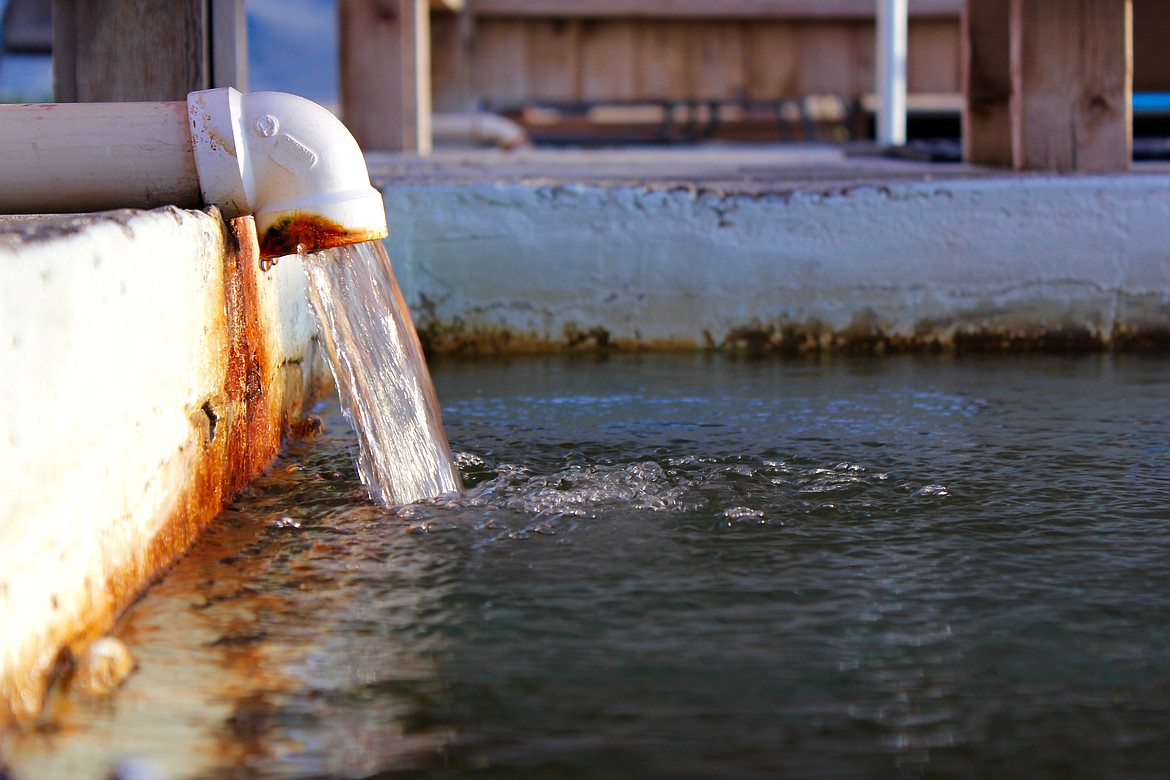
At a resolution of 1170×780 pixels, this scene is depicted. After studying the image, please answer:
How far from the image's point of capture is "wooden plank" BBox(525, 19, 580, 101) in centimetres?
1080

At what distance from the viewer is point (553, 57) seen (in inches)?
428

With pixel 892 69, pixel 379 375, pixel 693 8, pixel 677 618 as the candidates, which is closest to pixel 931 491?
pixel 677 618

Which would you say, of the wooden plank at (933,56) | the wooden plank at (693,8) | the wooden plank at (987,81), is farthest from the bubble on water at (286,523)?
the wooden plank at (933,56)

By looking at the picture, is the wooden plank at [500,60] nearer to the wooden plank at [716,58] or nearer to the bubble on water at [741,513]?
the wooden plank at [716,58]

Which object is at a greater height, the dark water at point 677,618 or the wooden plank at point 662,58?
the wooden plank at point 662,58

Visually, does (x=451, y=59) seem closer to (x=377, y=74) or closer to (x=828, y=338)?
(x=377, y=74)

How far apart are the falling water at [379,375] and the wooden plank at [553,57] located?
8.97 metres

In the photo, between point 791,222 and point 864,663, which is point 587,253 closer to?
point 791,222

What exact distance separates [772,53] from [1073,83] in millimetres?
7458

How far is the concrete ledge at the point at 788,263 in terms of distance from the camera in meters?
3.54

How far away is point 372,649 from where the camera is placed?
137cm

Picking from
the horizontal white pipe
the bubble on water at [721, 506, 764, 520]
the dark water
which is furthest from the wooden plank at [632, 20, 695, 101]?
the bubble on water at [721, 506, 764, 520]

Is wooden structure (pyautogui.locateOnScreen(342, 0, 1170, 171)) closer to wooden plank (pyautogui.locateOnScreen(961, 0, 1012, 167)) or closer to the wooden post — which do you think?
the wooden post

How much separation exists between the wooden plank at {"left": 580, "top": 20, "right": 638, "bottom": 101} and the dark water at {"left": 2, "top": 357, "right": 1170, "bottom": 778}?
348 inches
